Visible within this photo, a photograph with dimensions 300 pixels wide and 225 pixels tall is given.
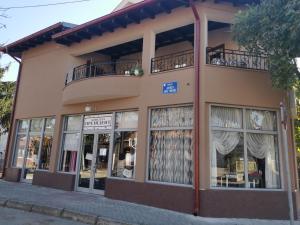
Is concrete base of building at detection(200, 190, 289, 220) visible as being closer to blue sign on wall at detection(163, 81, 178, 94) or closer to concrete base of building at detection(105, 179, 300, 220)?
concrete base of building at detection(105, 179, 300, 220)

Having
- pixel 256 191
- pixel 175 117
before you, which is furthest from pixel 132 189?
pixel 256 191

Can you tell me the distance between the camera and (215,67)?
909 cm

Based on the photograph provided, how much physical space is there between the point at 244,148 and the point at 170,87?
9.60 feet

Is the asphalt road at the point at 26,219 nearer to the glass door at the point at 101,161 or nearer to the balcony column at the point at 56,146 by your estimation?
the glass door at the point at 101,161

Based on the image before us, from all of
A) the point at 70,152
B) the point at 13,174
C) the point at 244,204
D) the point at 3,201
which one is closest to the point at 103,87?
the point at 70,152

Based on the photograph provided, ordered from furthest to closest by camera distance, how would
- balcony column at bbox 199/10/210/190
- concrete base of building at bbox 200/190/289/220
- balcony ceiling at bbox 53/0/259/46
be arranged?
balcony ceiling at bbox 53/0/259/46 → balcony column at bbox 199/10/210/190 → concrete base of building at bbox 200/190/289/220

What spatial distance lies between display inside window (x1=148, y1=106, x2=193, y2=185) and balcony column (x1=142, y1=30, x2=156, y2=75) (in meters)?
1.55

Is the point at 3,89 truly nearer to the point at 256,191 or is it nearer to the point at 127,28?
the point at 127,28

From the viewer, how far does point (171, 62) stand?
10.8 m

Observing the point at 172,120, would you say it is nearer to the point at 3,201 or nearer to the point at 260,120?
the point at 260,120

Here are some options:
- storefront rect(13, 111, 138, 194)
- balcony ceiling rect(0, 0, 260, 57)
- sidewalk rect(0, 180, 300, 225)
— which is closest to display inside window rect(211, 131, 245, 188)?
sidewalk rect(0, 180, 300, 225)

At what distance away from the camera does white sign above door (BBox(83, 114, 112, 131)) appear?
11234mm

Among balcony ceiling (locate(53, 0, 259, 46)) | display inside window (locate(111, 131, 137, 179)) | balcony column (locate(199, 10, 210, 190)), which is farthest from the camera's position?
display inside window (locate(111, 131, 137, 179))

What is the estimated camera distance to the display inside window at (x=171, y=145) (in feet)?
30.0
